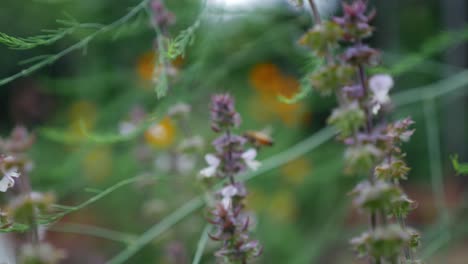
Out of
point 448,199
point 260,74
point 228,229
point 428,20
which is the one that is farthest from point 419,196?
point 228,229

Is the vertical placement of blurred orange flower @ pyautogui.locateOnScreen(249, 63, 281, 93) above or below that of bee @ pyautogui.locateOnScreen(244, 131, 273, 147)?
above

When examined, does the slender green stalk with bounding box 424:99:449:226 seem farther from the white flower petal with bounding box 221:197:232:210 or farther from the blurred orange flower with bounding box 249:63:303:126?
the blurred orange flower with bounding box 249:63:303:126

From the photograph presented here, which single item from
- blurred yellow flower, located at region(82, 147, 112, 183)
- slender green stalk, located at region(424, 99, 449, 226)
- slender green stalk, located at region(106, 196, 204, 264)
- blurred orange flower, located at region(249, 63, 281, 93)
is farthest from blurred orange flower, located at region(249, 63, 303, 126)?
slender green stalk, located at region(106, 196, 204, 264)

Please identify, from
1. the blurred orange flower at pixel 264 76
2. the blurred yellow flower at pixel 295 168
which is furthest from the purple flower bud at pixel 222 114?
the blurred orange flower at pixel 264 76

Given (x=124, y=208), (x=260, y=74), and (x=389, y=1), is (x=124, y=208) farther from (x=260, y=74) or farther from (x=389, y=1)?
(x=389, y=1)

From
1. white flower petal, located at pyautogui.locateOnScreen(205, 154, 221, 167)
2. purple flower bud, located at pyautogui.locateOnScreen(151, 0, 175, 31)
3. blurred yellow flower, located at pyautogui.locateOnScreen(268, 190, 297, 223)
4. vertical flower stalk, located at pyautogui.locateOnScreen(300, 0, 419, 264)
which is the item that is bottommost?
vertical flower stalk, located at pyautogui.locateOnScreen(300, 0, 419, 264)

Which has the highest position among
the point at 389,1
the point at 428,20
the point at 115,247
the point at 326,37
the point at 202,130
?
the point at 389,1

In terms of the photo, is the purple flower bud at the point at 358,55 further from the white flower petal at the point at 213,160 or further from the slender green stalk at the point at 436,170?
the slender green stalk at the point at 436,170

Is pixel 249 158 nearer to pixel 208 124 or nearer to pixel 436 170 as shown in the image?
pixel 436 170
